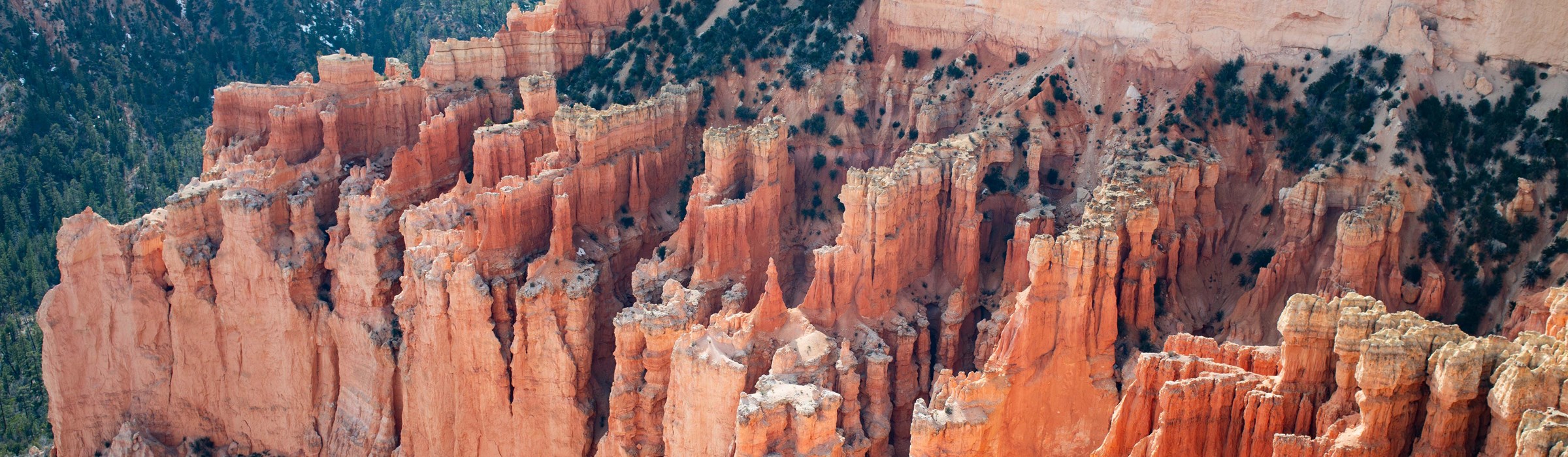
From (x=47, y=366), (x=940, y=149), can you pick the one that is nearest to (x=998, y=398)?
(x=940, y=149)

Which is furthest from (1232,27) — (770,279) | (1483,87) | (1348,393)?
(1348,393)

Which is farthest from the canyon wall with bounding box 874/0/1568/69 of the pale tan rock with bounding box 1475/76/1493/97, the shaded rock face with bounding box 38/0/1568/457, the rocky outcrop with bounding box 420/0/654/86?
the rocky outcrop with bounding box 420/0/654/86

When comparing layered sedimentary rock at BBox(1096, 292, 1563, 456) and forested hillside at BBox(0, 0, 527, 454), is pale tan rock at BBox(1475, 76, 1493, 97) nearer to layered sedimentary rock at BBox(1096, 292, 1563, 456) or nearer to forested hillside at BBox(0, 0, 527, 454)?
layered sedimentary rock at BBox(1096, 292, 1563, 456)

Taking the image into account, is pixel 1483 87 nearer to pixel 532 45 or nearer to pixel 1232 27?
pixel 1232 27

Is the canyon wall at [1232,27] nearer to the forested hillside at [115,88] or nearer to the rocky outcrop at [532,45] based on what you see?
the rocky outcrop at [532,45]

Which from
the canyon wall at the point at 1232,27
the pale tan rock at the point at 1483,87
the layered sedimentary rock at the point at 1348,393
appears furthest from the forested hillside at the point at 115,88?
the pale tan rock at the point at 1483,87
